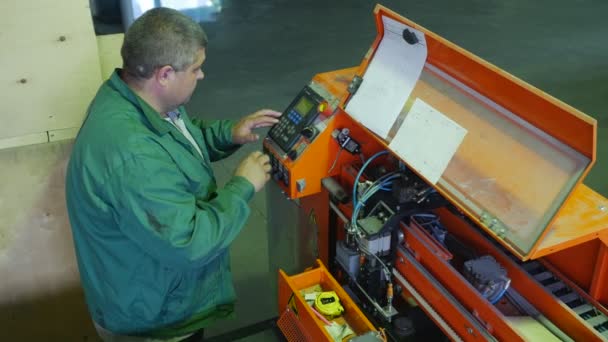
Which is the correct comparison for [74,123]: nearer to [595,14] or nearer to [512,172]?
[512,172]

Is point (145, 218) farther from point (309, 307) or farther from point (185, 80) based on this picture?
point (309, 307)

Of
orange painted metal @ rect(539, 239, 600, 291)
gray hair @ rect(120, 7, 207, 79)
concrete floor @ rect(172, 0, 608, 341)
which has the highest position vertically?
gray hair @ rect(120, 7, 207, 79)

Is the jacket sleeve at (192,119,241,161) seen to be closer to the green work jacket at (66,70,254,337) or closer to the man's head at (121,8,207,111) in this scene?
the green work jacket at (66,70,254,337)

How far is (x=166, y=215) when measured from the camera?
1.37m

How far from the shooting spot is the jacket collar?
1480 millimetres

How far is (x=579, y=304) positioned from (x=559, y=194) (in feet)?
1.09

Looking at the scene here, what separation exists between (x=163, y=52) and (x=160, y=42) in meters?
0.02

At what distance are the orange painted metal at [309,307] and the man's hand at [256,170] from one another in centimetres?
27

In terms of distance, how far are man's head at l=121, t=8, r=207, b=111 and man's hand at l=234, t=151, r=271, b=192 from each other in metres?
0.30

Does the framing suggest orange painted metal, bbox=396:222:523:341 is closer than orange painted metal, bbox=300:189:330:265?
Yes

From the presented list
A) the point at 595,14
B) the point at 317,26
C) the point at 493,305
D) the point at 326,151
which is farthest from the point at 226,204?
the point at 595,14

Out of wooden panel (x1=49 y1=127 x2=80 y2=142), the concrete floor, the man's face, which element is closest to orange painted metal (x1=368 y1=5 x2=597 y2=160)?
the man's face

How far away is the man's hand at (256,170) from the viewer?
1650 mm

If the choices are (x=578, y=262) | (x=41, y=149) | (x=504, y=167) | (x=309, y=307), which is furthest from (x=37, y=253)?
(x=578, y=262)
